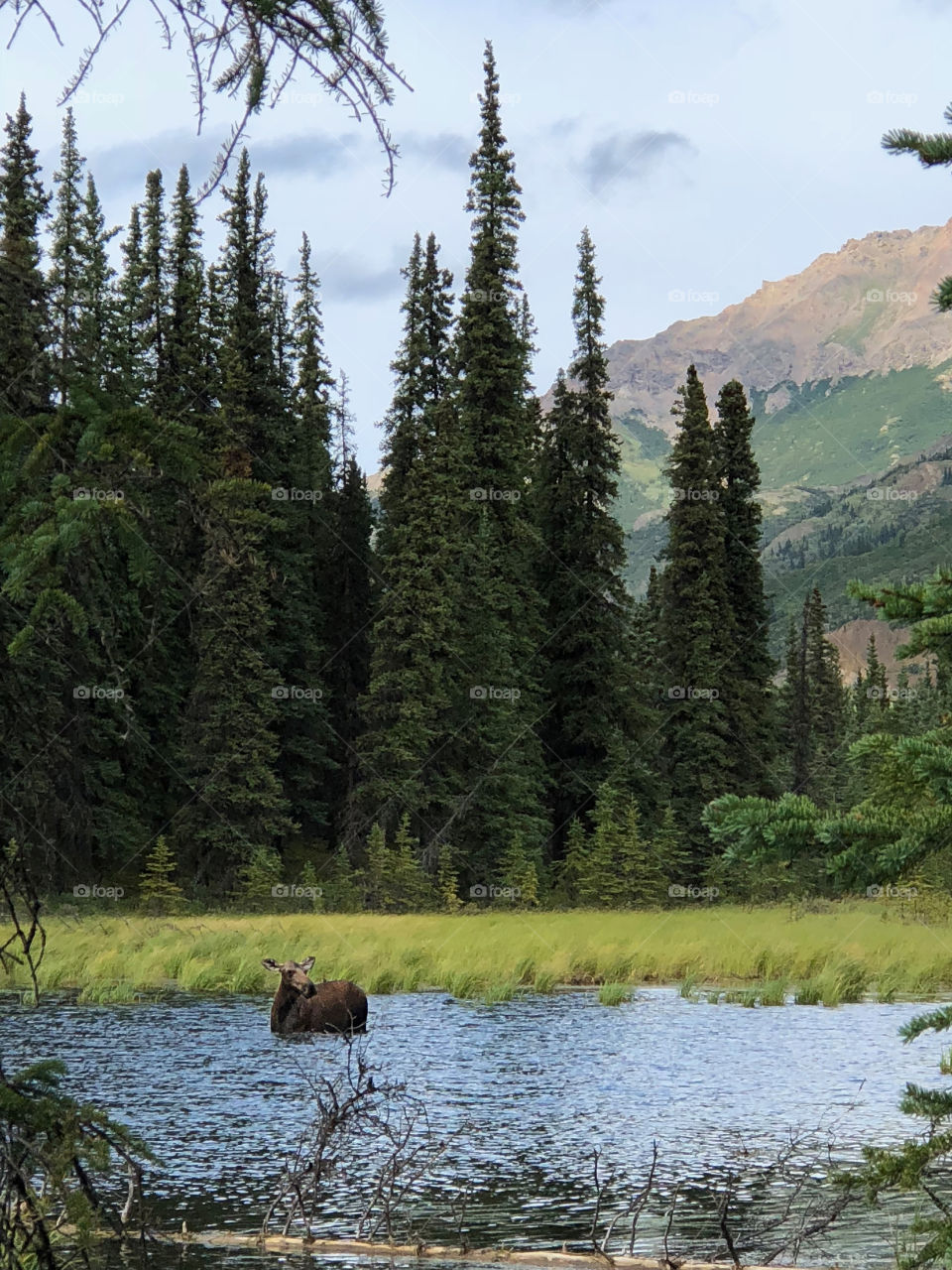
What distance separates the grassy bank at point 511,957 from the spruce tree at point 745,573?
70.3 ft

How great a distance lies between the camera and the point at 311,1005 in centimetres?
1870

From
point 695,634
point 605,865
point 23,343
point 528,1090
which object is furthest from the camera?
point 695,634

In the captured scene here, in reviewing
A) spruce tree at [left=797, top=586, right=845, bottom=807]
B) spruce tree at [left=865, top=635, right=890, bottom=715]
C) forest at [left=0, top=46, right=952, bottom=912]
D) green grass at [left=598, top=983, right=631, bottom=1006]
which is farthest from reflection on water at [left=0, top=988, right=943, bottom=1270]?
spruce tree at [left=865, top=635, right=890, bottom=715]

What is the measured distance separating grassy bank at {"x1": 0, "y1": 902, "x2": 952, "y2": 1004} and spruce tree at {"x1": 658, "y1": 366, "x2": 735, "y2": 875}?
18615 millimetres

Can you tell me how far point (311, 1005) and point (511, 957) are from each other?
829 cm

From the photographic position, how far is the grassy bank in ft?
77.7

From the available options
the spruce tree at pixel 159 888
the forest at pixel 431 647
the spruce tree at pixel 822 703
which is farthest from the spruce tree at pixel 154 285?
the spruce tree at pixel 822 703

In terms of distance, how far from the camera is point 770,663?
181 ft

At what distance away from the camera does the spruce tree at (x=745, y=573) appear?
53.5 metres

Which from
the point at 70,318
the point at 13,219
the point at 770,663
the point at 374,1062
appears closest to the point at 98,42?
the point at 70,318

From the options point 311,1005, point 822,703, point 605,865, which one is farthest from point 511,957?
point 822,703

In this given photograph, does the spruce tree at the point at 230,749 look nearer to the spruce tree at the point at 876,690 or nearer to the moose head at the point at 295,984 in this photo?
the moose head at the point at 295,984

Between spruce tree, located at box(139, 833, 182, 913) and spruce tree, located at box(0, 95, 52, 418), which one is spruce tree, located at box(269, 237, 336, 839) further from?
spruce tree, located at box(0, 95, 52, 418)

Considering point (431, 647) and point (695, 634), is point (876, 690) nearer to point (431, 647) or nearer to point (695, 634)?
point (695, 634)
